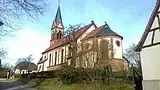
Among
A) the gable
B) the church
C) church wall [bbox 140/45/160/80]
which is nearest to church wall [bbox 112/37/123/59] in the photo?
the church

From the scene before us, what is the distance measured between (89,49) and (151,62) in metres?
13.9

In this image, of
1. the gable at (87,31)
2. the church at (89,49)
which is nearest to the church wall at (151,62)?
the church at (89,49)

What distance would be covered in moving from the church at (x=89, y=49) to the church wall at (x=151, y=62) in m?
8.45

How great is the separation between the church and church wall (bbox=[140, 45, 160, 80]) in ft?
27.7

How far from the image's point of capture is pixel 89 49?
28.5 meters

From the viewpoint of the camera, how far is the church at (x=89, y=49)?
88.6ft

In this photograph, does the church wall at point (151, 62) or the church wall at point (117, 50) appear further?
the church wall at point (117, 50)

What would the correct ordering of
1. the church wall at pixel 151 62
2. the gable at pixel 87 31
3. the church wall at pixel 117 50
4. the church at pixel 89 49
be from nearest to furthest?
the church wall at pixel 151 62 < the church at pixel 89 49 < the church wall at pixel 117 50 < the gable at pixel 87 31

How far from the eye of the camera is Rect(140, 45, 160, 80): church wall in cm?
1473

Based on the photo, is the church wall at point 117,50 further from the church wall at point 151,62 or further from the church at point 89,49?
the church wall at point 151,62

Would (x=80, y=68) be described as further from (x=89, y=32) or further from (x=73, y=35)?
(x=89, y=32)

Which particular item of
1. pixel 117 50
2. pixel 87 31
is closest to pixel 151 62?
pixel 117 50

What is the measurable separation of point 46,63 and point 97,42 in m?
26.7

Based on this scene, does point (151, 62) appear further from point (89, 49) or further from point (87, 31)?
point (87, 31)
